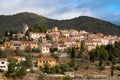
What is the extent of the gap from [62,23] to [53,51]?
7758 centimetres

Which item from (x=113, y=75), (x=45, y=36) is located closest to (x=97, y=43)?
(x=45, y=36)

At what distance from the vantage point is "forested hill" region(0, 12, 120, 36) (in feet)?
452

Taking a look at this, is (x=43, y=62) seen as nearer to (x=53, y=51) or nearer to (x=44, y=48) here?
(x=44, y=48)

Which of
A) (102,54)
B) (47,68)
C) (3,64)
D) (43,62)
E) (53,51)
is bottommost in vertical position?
(47,68)

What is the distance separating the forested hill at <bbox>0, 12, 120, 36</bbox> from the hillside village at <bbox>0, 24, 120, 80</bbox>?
1550 inches

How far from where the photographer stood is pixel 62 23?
516ft

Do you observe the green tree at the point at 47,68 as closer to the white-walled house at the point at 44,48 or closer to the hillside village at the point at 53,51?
the hillside village at the point at 53,51

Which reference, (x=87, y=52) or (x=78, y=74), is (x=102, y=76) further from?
(x=87, y=52)

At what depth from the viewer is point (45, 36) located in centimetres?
8975

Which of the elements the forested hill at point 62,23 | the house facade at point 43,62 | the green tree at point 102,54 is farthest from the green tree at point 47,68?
the forested hill at point 62,23

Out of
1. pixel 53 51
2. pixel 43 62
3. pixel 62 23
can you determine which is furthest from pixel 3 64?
pixel 62 23

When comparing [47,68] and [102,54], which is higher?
[102,54]

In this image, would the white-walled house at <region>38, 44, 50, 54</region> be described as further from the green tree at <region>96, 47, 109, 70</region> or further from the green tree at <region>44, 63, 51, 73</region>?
the green tree at <region>44, 63, 51, 73</region>

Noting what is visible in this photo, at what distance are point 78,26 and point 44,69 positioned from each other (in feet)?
259
